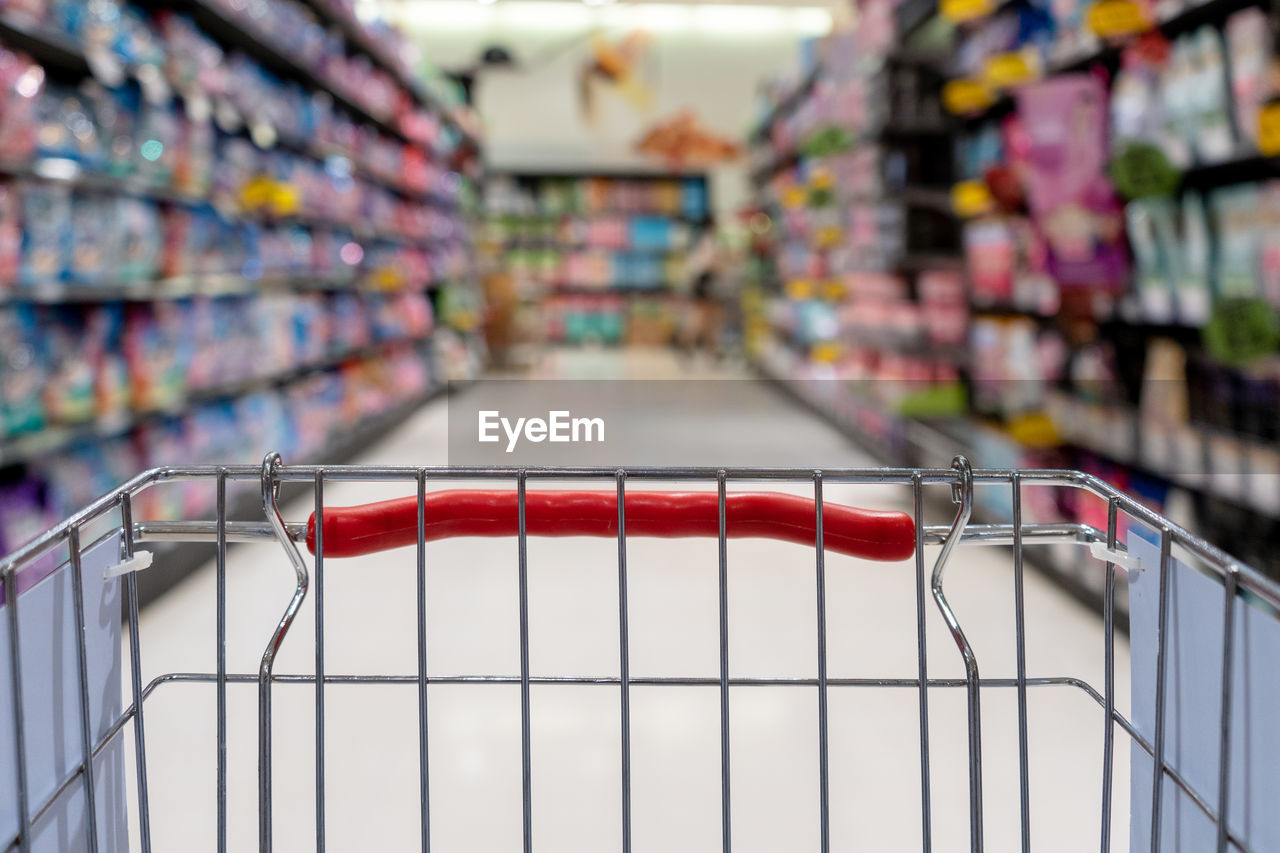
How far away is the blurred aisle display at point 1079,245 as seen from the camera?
2324 millimetres

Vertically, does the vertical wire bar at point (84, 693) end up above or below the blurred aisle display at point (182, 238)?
below

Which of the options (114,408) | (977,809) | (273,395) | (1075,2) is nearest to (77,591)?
(977,809)

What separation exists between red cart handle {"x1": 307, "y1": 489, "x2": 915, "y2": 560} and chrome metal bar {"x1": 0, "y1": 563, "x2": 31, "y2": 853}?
8.8 inches

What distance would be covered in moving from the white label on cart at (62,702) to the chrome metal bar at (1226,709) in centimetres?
78

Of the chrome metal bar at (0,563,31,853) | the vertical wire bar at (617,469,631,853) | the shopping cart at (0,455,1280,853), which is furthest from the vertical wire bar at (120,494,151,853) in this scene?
the vertical wire bar at (617,469,631,853)

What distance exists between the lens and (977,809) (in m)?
0.87

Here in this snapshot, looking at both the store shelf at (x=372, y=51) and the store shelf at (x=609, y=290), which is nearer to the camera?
the store shelf at (x=372, y=51)

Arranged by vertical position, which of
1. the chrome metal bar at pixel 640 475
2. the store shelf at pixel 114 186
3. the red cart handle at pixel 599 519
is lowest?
the red cart handle at pixel 599 519

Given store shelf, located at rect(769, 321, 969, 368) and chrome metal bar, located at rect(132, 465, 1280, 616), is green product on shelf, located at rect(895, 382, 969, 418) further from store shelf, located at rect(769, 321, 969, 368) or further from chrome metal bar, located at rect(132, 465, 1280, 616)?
chrome metal bar, located at rect(132, 465, 1280, 616)

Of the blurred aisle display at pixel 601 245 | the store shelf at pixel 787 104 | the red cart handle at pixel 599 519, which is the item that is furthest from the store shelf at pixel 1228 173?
the blurred aisle display at pixel 601 245

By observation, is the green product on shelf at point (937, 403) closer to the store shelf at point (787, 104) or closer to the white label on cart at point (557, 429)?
the white label on cart at point (557, 429)

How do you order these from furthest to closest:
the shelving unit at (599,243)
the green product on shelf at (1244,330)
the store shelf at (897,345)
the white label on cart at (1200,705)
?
1. the shelving unit at (599,243)
2. the store shelf at (897,345)
3. the green product on shelf at (1244,330)
4. the white label on cart at (1200,705)

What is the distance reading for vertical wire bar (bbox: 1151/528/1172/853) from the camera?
0.77 m

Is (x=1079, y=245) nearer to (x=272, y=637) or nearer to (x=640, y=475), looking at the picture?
(x=640, y=475)
